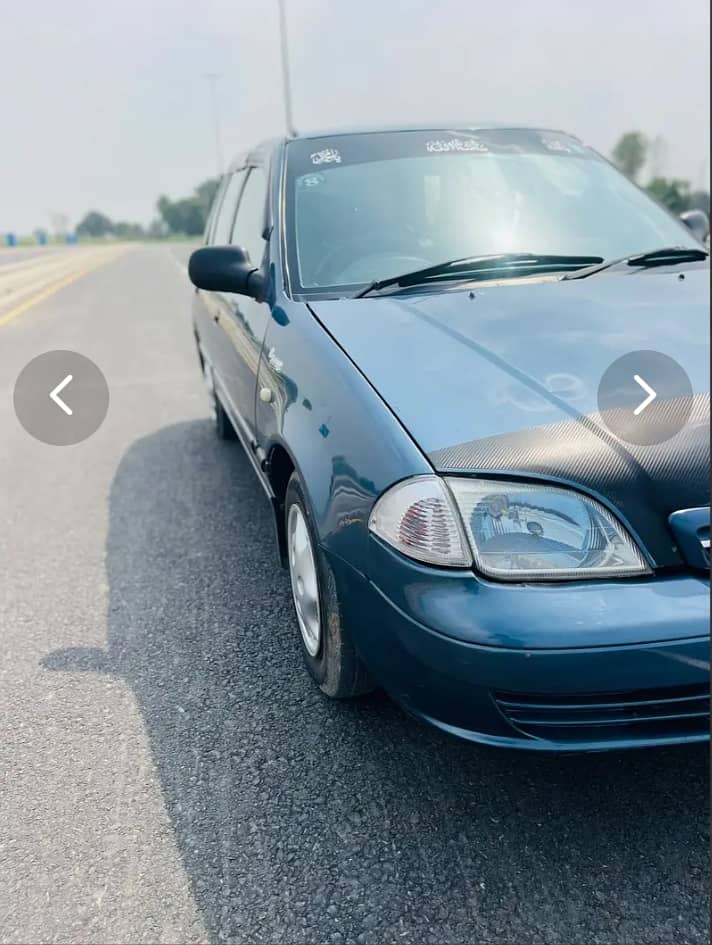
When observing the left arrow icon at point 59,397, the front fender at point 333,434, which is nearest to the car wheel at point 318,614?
the front fender at point 333,434

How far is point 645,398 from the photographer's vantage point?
6.63ft

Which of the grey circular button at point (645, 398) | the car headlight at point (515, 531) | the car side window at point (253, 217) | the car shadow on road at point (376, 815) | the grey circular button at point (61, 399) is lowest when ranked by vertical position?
the car shadow on road at point (376, 815)

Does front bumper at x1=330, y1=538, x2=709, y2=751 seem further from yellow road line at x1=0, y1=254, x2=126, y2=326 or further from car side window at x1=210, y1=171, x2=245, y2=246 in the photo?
yellow road line at x1=0, y1=254, x2=126, y2=326

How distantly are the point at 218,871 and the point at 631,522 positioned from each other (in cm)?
125

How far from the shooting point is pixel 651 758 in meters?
2.29

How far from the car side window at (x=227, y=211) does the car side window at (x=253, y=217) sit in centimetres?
23

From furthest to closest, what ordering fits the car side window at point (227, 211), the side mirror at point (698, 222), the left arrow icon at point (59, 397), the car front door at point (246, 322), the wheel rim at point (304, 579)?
the left arrow icon at point (59, 397), the car side window at point (227, 211), the side mirror at point (698, 222), the car front door at point (246, 322), the wheel rim at point (304, 579)

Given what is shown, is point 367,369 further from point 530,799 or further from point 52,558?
point 52,558

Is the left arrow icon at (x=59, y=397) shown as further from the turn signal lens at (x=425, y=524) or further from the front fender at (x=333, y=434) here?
the turn signal lens at (x=425, y=524)

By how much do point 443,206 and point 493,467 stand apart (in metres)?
1.74

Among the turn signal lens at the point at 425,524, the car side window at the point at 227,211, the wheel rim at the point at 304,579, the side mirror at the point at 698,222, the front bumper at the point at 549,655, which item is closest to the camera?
the front bumper at the point at 549,655

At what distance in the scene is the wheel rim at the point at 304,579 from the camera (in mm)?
2479

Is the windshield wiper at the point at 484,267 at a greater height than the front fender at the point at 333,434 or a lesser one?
greater

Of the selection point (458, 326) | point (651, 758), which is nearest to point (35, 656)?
point (458, 326)
